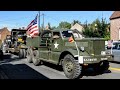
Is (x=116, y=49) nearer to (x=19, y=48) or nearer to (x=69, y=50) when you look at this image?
(x=69, y=50)

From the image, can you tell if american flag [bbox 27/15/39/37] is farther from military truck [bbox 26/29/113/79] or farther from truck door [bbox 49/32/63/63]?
truck door [bbox 49/32/63/63]

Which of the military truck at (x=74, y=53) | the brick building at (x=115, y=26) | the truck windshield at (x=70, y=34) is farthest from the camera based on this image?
the brick building at (x=115, y=26)

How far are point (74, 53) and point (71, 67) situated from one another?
604mm

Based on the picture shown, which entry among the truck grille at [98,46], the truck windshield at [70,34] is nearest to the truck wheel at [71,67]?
the truck grille at [98,46]

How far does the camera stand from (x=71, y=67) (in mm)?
10539

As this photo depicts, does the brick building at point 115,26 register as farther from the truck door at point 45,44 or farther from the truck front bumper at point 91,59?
the truck front bumper at point 91,59

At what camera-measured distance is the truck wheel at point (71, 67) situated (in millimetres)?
10219

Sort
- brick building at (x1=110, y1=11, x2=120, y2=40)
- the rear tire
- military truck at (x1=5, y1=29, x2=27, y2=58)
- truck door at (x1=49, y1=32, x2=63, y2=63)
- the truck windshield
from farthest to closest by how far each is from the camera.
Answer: brick building at (x1=110, y1=11, x2=120, y2=40) → military truck at (x1=5, y1=29, x2=27, y2=58) → the truck windshield → truck door at (x1=49, y1=32, x2=63, y2=63) → the rear tire

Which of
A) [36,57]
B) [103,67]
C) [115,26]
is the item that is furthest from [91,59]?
[115,26]

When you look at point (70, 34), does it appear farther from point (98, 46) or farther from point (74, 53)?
point (74, 53)

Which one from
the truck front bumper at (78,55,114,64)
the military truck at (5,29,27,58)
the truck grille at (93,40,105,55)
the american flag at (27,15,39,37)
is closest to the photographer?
the truck front bumper at (78,55,114,64)

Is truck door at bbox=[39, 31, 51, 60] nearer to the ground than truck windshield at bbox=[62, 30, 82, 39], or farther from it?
nearer to the ground

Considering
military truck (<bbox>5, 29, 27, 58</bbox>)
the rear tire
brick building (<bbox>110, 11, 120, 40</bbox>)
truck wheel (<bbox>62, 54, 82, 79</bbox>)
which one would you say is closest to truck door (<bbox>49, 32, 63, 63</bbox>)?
truck wheel (<bbox>62, 54, 82, 79</bbox>)

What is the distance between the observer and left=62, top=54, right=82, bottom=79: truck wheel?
10.2m
